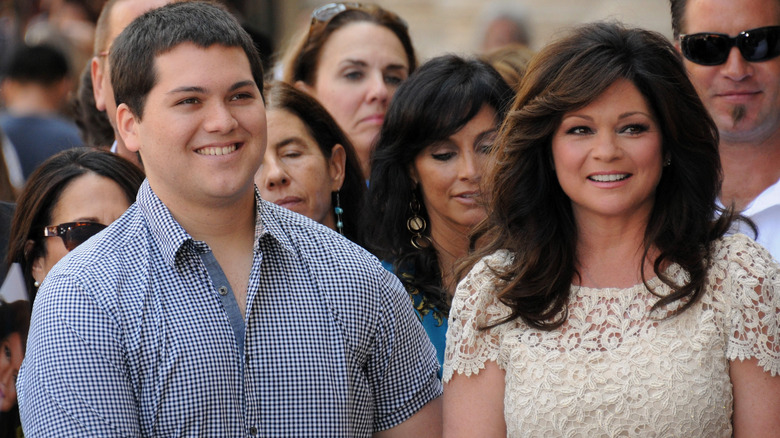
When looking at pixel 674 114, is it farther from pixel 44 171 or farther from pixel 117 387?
pixel 44 171

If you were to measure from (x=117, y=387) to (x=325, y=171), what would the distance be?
2063 mm

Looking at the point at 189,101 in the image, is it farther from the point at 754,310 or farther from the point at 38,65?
the point at 38,65

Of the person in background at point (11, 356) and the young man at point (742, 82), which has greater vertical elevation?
the young man at point (742, 82)

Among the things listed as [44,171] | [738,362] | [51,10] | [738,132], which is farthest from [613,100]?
[51,10]

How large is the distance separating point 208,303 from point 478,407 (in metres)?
0.93

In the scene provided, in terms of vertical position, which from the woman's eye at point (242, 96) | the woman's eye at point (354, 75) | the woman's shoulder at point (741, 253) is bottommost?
the woman's shoulder at point (741, 253)

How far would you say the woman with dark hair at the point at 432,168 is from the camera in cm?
430

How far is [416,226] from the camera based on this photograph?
448 cm

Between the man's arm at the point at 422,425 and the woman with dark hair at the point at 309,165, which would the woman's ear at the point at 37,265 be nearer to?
the woman with dark hair at the point at 309,165

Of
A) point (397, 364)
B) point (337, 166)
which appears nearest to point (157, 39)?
point (397, 364)

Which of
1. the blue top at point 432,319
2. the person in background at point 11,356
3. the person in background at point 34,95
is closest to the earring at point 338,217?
the blue top at point 432,319

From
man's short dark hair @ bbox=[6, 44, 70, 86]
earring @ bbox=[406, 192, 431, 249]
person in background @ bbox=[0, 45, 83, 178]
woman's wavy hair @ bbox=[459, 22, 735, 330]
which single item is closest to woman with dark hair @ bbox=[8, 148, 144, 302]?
earring @ bbox=[406, 192, 431, 249]

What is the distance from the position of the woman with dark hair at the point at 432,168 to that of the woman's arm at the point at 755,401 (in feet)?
4.66

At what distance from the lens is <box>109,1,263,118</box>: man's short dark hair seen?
9.84ft
